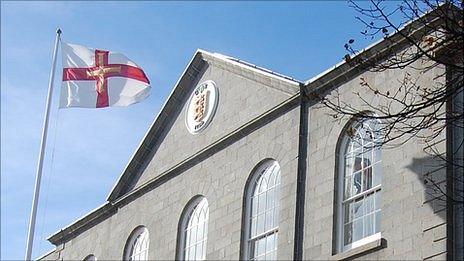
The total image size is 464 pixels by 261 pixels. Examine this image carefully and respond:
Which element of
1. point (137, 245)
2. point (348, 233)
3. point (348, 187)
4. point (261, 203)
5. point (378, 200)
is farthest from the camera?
point (137, 245)

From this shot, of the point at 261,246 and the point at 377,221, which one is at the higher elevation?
the point at 261,246

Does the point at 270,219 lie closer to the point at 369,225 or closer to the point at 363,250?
the point at 369,225

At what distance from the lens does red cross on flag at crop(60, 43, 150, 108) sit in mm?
28094

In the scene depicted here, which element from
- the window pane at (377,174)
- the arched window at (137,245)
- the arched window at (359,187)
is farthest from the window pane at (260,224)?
the arched window at (137,245)

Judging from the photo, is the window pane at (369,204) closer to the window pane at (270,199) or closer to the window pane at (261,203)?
the window pane at (270,199)

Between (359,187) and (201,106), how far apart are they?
773cm

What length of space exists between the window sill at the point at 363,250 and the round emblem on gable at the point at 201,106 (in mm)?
7784

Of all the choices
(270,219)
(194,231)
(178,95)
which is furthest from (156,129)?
(270,219)

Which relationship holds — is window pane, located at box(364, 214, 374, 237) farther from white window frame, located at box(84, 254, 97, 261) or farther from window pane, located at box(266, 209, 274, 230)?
white window frame, located at box(84, 254, 97, 261)

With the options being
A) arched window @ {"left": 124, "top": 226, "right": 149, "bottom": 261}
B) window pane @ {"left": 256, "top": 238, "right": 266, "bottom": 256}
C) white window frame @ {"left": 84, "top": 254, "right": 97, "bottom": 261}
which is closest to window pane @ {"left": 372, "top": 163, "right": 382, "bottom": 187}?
window pane @ {"left": 256, "top": 238, "right": 266, "bottom": 256}

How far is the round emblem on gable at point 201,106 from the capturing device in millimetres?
30703

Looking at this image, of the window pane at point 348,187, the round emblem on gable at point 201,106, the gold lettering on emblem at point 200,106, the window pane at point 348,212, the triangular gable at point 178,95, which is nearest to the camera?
the window pane at point 348,212

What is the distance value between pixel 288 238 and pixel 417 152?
4.27 metres

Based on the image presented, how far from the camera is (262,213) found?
27484mm
